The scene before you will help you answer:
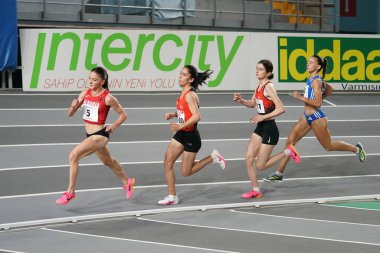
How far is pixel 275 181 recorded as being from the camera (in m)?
12.7

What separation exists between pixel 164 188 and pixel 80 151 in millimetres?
2046

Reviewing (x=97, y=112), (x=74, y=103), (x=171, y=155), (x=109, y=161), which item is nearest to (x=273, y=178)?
(x=171, y=155)

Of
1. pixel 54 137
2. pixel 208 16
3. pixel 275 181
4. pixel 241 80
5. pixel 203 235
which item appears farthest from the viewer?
pixel 208 16

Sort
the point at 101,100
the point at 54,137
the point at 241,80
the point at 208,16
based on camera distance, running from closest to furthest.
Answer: the point at 101,100
the point at 54,137
the point at 241,80
the point at 208,16

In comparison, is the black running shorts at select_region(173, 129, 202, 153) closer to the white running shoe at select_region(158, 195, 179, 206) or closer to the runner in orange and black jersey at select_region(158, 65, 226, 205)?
the runner in orange and black jersey at select_region(158, 65, 226, 205)

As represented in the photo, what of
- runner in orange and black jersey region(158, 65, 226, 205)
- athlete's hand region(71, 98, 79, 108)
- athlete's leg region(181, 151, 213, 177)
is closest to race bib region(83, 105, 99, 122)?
athlete's hand region(71, 98, 79, 108)

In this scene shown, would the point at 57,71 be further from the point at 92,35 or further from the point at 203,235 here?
the point at 203,235

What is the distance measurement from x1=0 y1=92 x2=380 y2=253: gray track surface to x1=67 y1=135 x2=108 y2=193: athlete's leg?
41cm

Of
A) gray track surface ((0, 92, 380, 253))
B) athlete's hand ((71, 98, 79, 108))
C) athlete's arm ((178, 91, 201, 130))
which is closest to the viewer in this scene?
gray track surface ((0, 92, 380, 253))

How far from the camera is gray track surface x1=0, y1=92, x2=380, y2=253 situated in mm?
9125

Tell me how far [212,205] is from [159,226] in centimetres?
125

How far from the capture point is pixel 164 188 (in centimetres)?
1209

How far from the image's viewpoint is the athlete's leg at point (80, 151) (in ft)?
33.7

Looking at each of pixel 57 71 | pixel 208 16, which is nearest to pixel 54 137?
pixel 57 71
